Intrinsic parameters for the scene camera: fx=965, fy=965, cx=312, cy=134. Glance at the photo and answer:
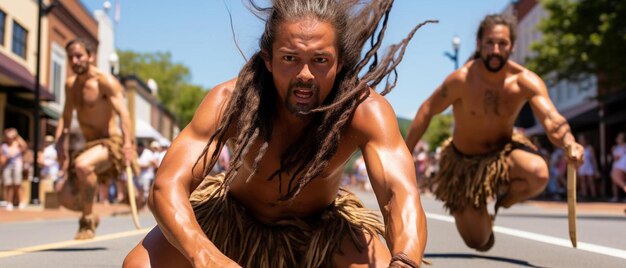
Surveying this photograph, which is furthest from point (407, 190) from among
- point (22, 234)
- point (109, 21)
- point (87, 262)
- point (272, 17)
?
point (109, 21)

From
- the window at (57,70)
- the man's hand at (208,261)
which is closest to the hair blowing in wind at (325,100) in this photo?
the man's hand at (208,261)

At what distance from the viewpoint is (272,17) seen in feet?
11.7

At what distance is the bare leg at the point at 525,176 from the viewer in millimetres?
7129

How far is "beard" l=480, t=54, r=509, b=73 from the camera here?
722 cm

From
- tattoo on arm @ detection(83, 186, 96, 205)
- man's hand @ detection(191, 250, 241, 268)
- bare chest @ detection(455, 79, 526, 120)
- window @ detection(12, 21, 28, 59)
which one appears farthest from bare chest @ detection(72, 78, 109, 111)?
window @ detection(12, 21, 28, 59)

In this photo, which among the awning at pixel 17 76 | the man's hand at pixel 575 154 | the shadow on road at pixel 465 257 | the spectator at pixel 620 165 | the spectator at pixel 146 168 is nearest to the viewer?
the man's hand at pixel 575 154

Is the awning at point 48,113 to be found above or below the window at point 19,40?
below

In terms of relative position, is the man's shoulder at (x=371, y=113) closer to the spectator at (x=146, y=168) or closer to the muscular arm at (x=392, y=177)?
the muscular arm at (x=392, y=177)

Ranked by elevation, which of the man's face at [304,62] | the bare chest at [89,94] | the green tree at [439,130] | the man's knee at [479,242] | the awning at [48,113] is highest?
the green tree at [439,130]

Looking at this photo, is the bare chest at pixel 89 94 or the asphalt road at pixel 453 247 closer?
the asphalt road at pixel 453 247

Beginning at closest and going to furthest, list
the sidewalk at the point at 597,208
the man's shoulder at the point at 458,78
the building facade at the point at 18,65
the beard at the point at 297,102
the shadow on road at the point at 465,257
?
1. the beard at the point at 297,102
2. the shadow on road at the point at 465,257
3. the man's shoulder at the point at 458,78
4. the sidewalk at the point at 597,208
5. the building facade at the point at 18,65

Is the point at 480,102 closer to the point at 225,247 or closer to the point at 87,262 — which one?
the point at 87,262

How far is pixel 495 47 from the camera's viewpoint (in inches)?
284

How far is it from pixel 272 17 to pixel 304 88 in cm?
32
